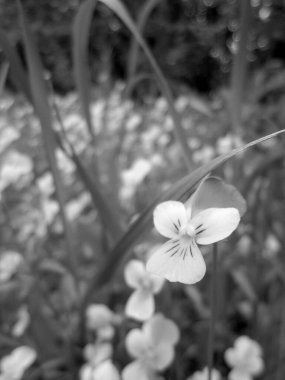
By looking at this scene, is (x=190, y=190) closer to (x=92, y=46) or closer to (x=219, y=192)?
(x=219, y=192)

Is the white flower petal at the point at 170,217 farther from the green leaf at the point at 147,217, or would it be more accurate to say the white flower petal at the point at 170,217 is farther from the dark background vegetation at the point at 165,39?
the dark background vegetation at the point at 165,39

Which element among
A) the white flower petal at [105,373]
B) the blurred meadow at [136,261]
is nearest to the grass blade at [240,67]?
the blurred meadow at [136,261]

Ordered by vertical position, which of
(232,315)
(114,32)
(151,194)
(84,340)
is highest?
(114,32)

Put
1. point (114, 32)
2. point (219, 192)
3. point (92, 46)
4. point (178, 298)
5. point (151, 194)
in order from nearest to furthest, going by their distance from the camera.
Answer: point (219, 192) → point (178, 298) → point (151, 194) → point (114, 32) → point (92, 46)

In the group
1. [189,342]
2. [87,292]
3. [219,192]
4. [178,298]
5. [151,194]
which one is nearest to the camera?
[219,192]

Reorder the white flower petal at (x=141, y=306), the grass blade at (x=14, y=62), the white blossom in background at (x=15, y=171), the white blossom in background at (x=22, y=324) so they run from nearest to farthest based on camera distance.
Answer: the white flower petal at (x=141, y=306)
the grass blade at (x=14, y=62)
the white blossom in background at (x=22, y=324)
the white blossom in background at (x=15, y=171)

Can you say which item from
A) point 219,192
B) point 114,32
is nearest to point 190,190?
point 219,192

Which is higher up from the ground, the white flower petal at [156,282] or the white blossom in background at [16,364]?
the white flower petal at [156,282]
